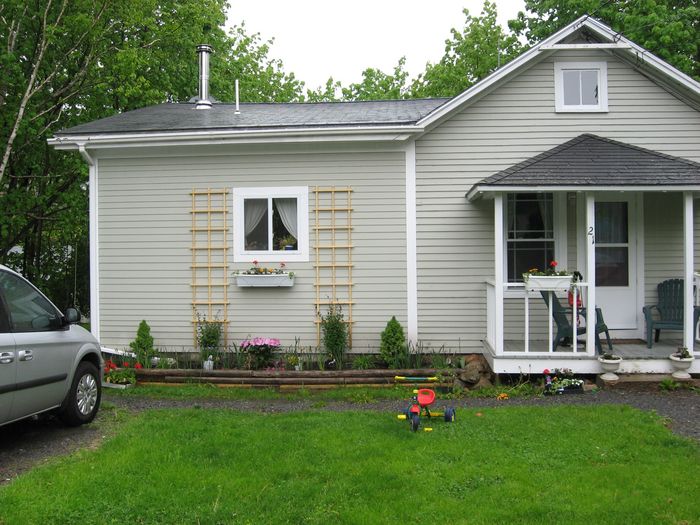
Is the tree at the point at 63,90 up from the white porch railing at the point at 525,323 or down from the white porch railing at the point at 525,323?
up

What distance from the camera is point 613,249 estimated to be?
921cm

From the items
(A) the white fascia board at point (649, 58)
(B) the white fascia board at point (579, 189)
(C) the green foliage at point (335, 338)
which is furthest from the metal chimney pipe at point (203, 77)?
(A) the white fascia board at point (649, 58)

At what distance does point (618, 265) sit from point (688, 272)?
52.2 inches

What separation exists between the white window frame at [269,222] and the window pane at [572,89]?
4253 millimetres

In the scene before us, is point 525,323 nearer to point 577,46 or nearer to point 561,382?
point 561,382

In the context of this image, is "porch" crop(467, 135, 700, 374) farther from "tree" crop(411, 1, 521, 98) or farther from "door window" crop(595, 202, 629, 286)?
"tree" crop(411, 1, 521, 98)

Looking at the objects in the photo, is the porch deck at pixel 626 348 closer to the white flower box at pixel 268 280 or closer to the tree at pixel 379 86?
the white flower box at pixel 268 280

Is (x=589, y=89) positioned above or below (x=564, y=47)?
below

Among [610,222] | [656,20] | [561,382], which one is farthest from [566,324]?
[656,20]

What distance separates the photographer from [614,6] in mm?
20891

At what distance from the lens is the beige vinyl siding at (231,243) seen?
9.31 m

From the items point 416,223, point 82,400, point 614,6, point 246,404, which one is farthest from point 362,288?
point 614,6

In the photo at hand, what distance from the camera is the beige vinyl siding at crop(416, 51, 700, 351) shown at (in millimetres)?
9148

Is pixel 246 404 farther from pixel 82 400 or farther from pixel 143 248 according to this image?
pixel 143 248
